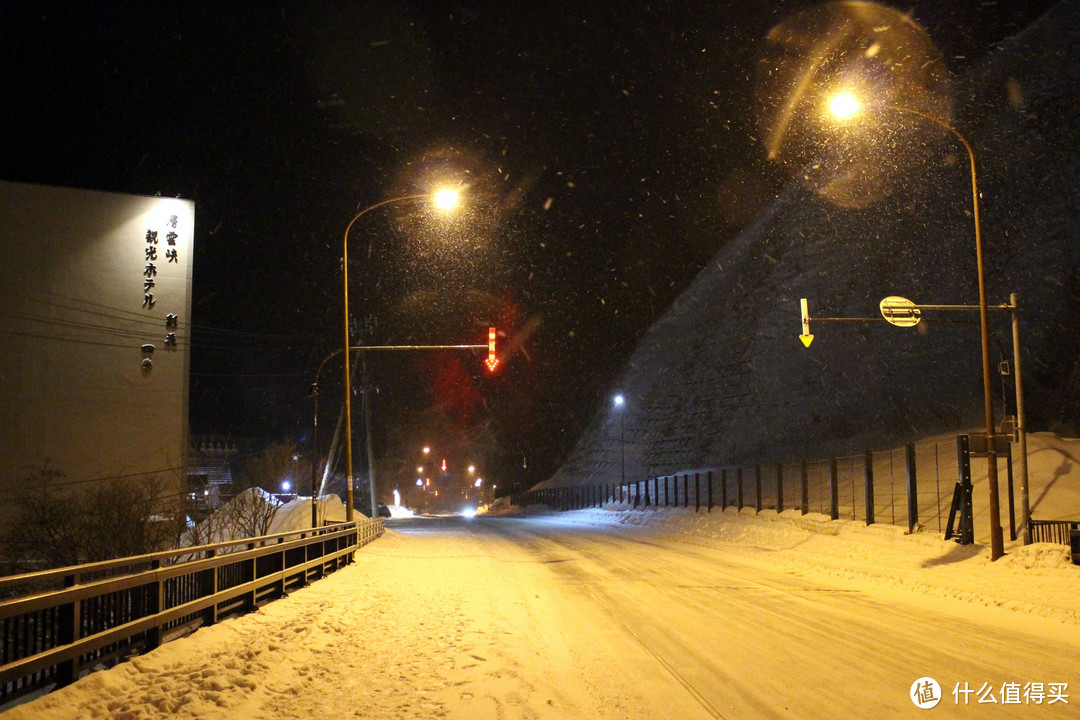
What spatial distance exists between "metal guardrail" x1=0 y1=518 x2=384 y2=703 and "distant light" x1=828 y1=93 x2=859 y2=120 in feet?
44.2

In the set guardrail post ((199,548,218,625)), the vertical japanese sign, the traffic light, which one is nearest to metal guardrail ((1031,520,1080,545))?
the traffic light

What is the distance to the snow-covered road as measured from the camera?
7098 millimetres

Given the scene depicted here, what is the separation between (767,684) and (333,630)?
236 inches

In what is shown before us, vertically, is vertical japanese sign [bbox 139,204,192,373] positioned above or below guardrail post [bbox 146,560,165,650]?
above

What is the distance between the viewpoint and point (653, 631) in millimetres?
11188

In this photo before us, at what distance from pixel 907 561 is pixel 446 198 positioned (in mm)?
14817

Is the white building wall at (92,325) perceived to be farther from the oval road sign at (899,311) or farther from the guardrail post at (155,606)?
the guardrail post at (155,606)

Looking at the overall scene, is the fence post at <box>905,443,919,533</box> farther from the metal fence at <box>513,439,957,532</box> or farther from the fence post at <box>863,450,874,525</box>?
the fence post at <box>863,450,874,525</box>

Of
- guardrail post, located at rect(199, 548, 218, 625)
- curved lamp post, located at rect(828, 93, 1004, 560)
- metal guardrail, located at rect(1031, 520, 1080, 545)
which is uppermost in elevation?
curved lamp post, located at rect(828, 93, 1004, 560)

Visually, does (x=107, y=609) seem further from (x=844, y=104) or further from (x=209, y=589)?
(x=844, y=104)

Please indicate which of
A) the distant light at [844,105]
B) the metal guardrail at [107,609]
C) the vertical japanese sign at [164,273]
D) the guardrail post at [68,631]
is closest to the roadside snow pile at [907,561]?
the distant light at [844,105]

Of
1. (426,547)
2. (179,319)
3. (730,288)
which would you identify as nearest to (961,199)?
(730,288)

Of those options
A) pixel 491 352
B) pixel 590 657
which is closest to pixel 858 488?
pixel 491 352

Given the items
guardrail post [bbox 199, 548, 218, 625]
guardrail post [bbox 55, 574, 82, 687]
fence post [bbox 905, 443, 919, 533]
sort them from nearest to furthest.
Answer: guardrail post [bbox 55, 574, 82, 687], guardrail post [bbox 199, 548, 218, 625], fence post [bbox 905, 443, 919, 533]
